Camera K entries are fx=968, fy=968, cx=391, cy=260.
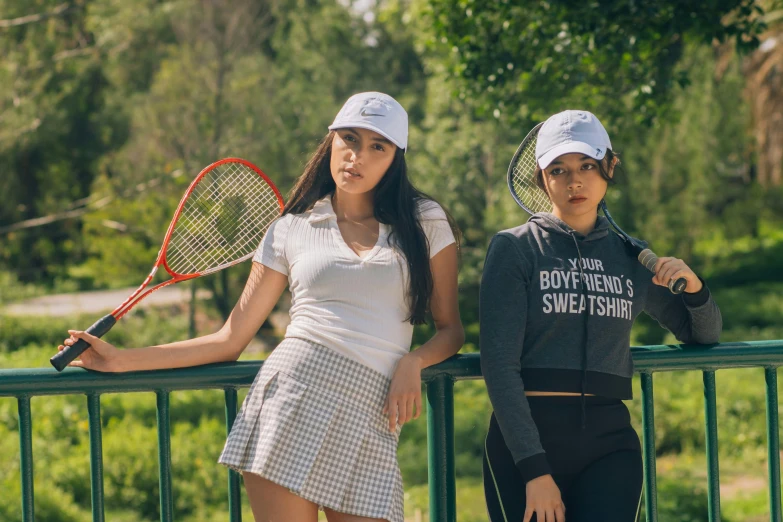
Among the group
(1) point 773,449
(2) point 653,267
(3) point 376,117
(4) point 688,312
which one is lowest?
(1) point 773,449

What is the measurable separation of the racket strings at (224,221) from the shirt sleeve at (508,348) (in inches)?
30.5

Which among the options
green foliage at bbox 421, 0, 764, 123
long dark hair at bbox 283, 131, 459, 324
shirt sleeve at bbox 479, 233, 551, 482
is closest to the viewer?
shirt sleeve at bbox 479, 233, 551, 482

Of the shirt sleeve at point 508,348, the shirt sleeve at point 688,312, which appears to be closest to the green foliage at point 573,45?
the shirt sleeve at point 688,312

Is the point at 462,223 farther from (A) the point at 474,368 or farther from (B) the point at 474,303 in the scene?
(A) the point at 474,368

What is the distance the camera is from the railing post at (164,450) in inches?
98.1

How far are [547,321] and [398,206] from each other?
1.58 ft

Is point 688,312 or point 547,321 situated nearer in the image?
point 547,321

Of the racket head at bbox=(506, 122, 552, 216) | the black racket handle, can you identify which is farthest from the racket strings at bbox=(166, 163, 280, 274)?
the racket head at bbox=(506, 122, 552, 216)

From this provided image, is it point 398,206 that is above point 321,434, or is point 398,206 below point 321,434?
above

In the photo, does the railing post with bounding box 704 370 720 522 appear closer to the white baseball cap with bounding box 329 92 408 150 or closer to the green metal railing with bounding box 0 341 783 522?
the green metal railing with bounding box 0 341 783 522

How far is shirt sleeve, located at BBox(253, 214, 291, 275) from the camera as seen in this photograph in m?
2.50

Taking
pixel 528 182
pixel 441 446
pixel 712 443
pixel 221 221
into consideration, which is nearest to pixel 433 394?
pixel 441 446

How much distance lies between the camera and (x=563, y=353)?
238cm

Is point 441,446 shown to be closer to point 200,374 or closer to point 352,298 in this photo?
point 352,298
